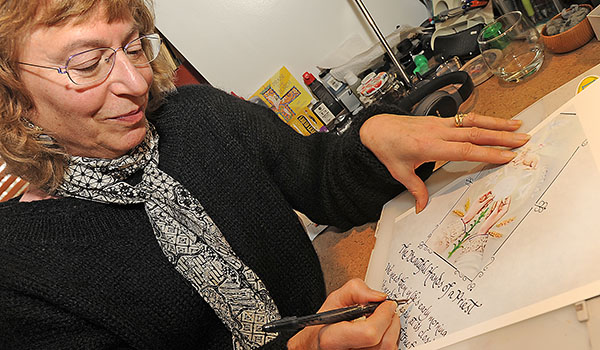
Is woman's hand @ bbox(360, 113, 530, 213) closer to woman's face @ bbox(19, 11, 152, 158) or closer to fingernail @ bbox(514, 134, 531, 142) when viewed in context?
fingernail @ bbox(514, 134, 531, 142)

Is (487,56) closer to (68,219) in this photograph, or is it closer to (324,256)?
(324,256)

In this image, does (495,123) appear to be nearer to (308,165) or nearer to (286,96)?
(308,165)

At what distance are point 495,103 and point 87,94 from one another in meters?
0.82

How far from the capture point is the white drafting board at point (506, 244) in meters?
0.48

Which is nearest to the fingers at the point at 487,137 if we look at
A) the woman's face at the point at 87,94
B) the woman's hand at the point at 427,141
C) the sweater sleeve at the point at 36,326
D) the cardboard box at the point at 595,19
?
the woman's hand at the point at 427,141

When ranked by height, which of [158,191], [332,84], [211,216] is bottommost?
[332,84]

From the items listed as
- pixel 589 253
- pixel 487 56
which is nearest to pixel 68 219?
pixel 589 253

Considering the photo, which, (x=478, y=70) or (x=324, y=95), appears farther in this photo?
(x=324, y=95)

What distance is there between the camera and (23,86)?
2.27ft

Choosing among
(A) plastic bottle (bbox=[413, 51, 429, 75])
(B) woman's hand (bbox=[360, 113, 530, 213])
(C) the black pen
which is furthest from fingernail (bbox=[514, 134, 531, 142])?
(A) plastic bottle (bbox=[413, 51, 429, 75])

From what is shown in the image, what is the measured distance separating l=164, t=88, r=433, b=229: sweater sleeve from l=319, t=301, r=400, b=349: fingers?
0.93 ft

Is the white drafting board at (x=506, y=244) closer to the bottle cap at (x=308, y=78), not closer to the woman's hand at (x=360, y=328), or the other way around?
the woman's hand at (x=360, y=328)

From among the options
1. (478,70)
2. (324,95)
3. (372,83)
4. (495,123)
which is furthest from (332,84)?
(495,123)

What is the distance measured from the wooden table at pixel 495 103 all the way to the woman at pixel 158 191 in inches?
2.4
